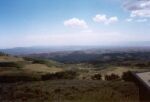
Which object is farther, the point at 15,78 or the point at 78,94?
the point at 15,78

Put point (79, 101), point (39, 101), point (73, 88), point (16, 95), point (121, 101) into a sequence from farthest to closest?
point (73, 88), point (16, 95), point (39, 101), point (79, 101), point (121, 101)

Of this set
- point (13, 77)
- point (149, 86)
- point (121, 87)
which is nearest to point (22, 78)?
point (13, 77)

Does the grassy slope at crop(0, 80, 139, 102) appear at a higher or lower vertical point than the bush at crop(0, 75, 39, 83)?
higher

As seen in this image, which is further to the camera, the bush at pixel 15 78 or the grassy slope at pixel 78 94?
the bush at pixel 15 78

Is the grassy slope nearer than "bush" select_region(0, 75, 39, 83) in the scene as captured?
Yes

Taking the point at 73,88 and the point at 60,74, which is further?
the point at 60,74

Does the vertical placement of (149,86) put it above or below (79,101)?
above

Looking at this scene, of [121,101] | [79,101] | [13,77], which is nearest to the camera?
[121,101]

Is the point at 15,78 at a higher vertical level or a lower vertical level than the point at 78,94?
lower

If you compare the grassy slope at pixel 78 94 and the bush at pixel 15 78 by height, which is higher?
the grassy slope at pixel 78 94

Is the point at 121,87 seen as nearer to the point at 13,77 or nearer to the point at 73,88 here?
the point at 73,88
